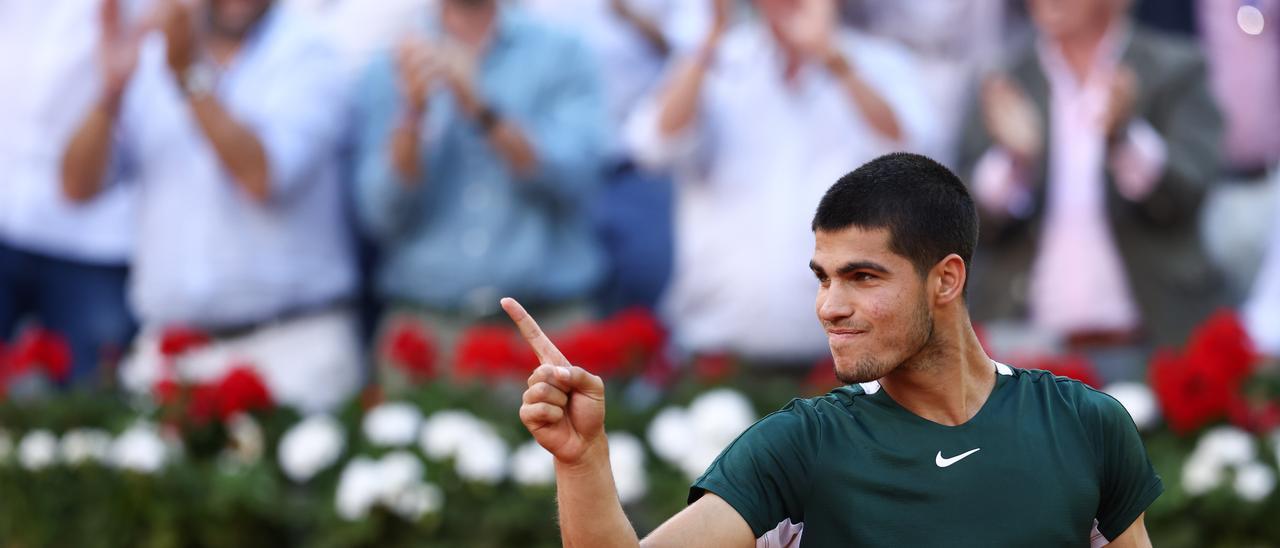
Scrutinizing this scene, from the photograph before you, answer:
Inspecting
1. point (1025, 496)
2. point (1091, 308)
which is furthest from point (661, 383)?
point (1025, 496)

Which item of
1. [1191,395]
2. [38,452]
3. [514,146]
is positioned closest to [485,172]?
[514,146]

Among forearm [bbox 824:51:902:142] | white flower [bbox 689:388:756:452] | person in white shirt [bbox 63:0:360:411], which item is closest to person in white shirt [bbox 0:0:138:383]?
person in white shirt [bbox 63:0:360:411]

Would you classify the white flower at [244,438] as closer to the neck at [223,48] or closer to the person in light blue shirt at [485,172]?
the person in light blue shirt at [485,172]

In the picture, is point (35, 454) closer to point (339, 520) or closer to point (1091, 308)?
point (339, 520)

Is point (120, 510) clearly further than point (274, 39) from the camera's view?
No

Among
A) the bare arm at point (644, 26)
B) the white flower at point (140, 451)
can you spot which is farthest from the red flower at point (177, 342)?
the bare arm at point (644, 26)

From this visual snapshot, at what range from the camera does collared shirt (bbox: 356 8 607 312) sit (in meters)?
7.76

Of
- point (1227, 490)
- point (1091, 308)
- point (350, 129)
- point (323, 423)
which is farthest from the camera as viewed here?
point (350, 129)

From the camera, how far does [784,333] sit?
7695mm

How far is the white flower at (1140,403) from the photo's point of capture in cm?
636

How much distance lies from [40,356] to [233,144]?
4.15 feet

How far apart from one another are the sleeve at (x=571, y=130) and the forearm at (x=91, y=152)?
2.00 metres

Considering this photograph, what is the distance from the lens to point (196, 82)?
7.75m

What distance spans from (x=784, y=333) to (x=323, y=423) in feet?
6.86
